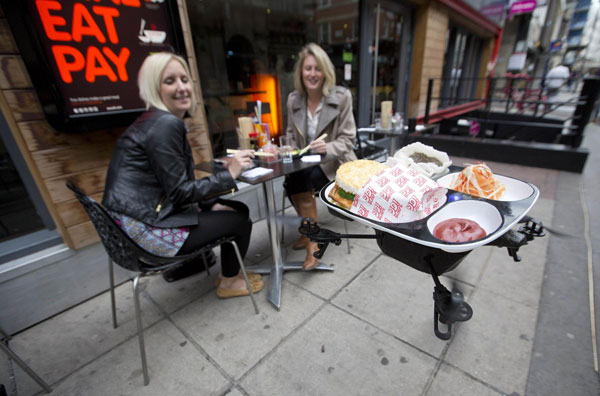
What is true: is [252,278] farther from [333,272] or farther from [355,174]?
[355,174]

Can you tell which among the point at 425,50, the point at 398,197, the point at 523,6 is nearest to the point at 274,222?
the point at 398,197

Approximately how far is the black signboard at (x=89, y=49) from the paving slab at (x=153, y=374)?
1554 millimetres

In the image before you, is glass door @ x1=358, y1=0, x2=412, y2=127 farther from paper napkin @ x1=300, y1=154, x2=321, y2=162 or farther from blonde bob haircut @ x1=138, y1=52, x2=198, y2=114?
blonde bob haircut @ x1=138, y1=52, x2=198, y2=114

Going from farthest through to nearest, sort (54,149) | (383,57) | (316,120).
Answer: (383,57) → (316,120) → (54,149)

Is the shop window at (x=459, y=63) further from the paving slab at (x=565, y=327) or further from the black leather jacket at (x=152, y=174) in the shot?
the black leather jacket at (x=152, y=174)

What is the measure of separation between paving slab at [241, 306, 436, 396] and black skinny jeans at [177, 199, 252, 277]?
0.68 m

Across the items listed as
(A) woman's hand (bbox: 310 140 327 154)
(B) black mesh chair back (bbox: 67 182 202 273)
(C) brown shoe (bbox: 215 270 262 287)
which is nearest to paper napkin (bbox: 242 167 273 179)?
(A) woman's hand (bbox: 310 140 327 154)

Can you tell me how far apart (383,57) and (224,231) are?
501 cm

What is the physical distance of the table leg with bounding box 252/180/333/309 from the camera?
1.93 m

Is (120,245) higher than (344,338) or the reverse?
higher

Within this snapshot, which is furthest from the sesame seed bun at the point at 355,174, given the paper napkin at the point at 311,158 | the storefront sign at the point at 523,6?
the storefront sign at the point at 523,6

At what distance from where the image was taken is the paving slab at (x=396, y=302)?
1.62m

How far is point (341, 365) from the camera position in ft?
4.81

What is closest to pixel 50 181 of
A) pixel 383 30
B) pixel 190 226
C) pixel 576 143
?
pixel 190 226
